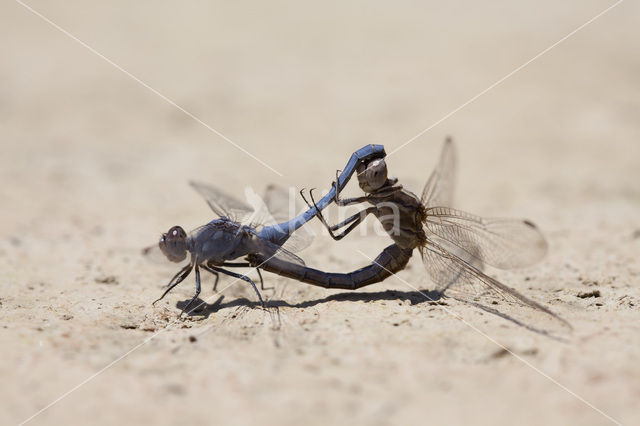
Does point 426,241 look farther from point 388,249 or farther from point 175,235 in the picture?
point 175,235

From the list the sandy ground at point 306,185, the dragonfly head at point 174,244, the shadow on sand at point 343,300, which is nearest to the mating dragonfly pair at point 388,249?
the dragonfly head at point 174,244

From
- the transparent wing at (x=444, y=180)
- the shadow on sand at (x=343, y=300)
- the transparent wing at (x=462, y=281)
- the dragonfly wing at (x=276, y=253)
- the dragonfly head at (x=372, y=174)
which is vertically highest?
the transparent wing at (x=444, y=180)

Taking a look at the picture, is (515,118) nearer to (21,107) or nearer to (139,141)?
(139,141)

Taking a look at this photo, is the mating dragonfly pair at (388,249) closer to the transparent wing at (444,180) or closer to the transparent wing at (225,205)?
the transparent wing at (225,205)

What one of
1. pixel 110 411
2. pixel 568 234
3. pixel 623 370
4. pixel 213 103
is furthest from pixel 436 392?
pixel 213 103

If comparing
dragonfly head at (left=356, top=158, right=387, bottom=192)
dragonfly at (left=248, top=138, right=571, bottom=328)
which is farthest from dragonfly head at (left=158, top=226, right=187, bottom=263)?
dragonfly head at (left=356, top=158, right=387, bottom=192)

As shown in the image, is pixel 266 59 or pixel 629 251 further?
pixel 266 59

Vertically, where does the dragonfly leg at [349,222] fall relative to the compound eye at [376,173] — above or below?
below
